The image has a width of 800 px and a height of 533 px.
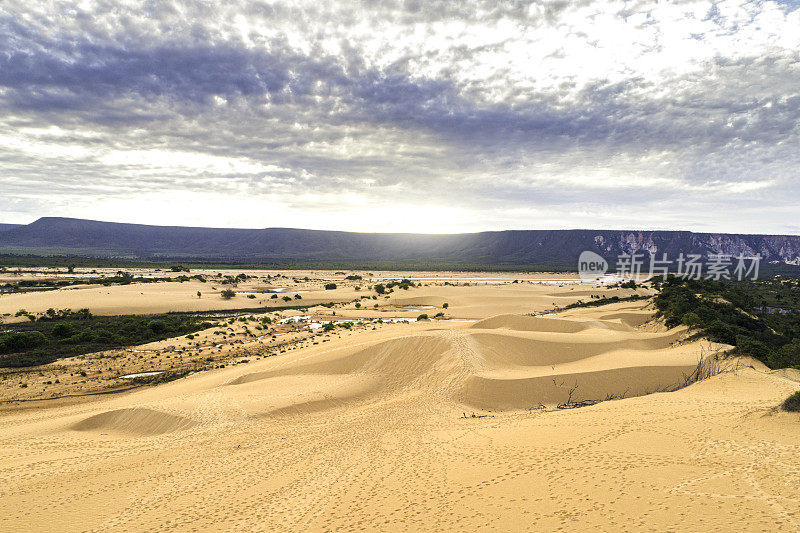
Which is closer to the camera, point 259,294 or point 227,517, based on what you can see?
point 227,517

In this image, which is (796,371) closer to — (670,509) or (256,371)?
(670,509)

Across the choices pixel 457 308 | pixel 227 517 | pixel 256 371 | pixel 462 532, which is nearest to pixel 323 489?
pixel 227 517

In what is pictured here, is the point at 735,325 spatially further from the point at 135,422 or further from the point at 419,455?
the point at 135,422

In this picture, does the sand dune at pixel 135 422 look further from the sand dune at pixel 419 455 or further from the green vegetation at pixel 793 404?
the green vegetation at pixel 793 404

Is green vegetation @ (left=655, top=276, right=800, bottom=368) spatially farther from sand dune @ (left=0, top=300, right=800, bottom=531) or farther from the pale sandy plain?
sand dune @ (left=0, top=300, right=800, bottom=531)

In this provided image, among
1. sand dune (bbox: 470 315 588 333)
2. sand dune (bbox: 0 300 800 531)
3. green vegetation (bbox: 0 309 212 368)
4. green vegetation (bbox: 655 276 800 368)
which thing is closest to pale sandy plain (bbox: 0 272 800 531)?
sand dune (bbox: 0 300 800 531)

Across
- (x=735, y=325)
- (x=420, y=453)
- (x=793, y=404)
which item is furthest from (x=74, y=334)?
(x=735, y=325)
